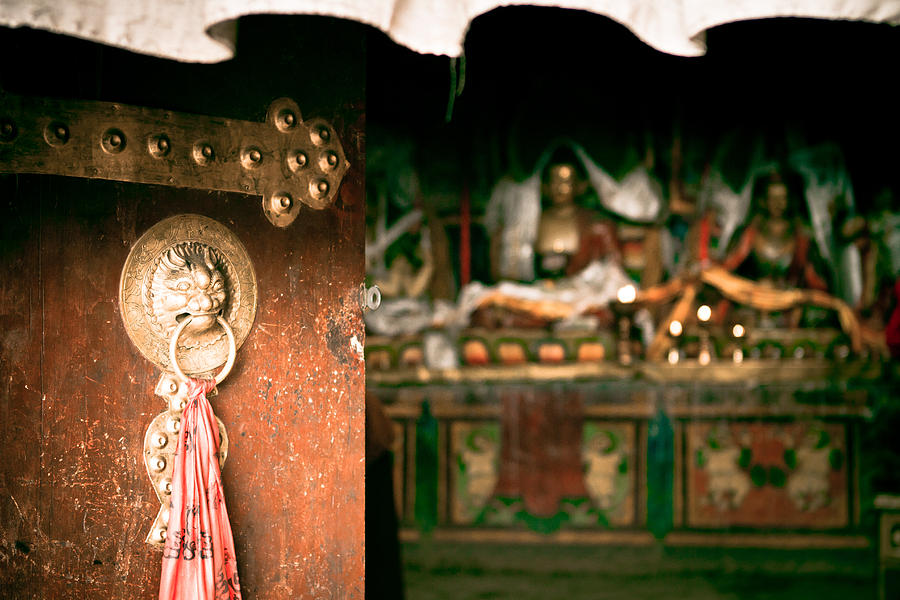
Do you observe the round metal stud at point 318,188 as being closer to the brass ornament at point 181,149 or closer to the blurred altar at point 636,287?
the brass ornament at point 181,149

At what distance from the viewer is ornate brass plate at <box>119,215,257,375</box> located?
5.60 feet

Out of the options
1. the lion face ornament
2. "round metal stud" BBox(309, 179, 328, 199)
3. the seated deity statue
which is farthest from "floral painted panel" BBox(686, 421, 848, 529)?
the lion face ornament

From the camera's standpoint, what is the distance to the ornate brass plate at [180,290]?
1.71 m

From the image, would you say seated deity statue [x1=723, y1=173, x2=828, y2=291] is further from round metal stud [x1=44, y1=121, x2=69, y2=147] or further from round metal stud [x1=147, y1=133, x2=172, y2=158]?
round metal stud [x1=44, y1=121, x2=69, y2=147]

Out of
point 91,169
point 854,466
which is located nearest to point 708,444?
point 854,466

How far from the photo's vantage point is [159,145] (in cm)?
174

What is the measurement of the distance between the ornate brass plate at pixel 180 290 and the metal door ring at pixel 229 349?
19 mm

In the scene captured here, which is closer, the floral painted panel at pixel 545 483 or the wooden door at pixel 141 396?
the wooden door at pixel 141 396

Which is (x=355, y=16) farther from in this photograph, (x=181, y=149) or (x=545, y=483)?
(x=545, y=483)

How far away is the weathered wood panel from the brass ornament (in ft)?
0.11

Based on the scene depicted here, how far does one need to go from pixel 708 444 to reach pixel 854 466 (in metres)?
0.92

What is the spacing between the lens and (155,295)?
1.71 meters

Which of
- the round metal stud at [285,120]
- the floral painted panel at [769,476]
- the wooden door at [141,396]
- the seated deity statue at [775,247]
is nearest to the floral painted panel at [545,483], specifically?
the floral painted panel at [769,476]

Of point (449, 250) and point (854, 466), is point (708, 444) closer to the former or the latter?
point (854, 466)
